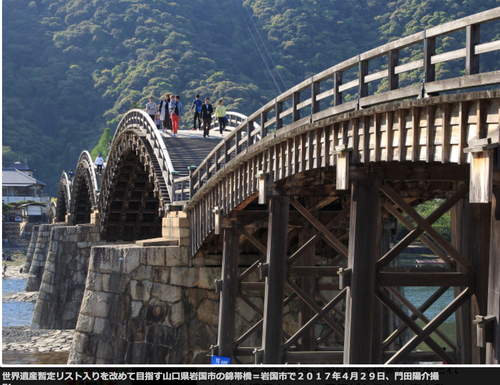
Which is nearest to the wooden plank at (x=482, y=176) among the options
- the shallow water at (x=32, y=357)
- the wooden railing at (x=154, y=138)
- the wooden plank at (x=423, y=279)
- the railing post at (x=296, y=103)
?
the wooden plank at (x=423, y=279)

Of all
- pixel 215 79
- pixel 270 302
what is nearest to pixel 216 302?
pixel 270 302

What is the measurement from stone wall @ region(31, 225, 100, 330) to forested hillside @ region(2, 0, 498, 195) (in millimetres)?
50803

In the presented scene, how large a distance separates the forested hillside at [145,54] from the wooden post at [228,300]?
238 ft

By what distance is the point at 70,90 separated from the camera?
401 feet

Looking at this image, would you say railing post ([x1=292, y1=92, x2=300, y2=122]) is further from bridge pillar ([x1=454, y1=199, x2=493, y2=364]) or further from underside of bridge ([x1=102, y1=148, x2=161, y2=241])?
underside of bridge ([x1=102, y1=148, x2=161, y2=241])

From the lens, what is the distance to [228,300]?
1688 centimetres

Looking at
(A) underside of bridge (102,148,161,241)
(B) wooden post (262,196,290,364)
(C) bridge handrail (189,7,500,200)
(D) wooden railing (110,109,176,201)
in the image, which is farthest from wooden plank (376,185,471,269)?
(A) underside of bridge (102,148,161,241)

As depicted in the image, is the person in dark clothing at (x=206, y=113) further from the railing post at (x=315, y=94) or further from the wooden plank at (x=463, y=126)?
the wooden plank at (x=463, y=126)

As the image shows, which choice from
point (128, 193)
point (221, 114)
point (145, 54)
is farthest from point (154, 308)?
point (145, 54)

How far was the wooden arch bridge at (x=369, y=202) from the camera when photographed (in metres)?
8.67

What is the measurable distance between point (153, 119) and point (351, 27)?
75.6 metres

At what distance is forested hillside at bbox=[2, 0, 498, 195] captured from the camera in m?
102

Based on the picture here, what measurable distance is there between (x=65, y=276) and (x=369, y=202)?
3056 cm

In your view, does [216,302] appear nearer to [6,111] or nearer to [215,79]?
[215,79]
